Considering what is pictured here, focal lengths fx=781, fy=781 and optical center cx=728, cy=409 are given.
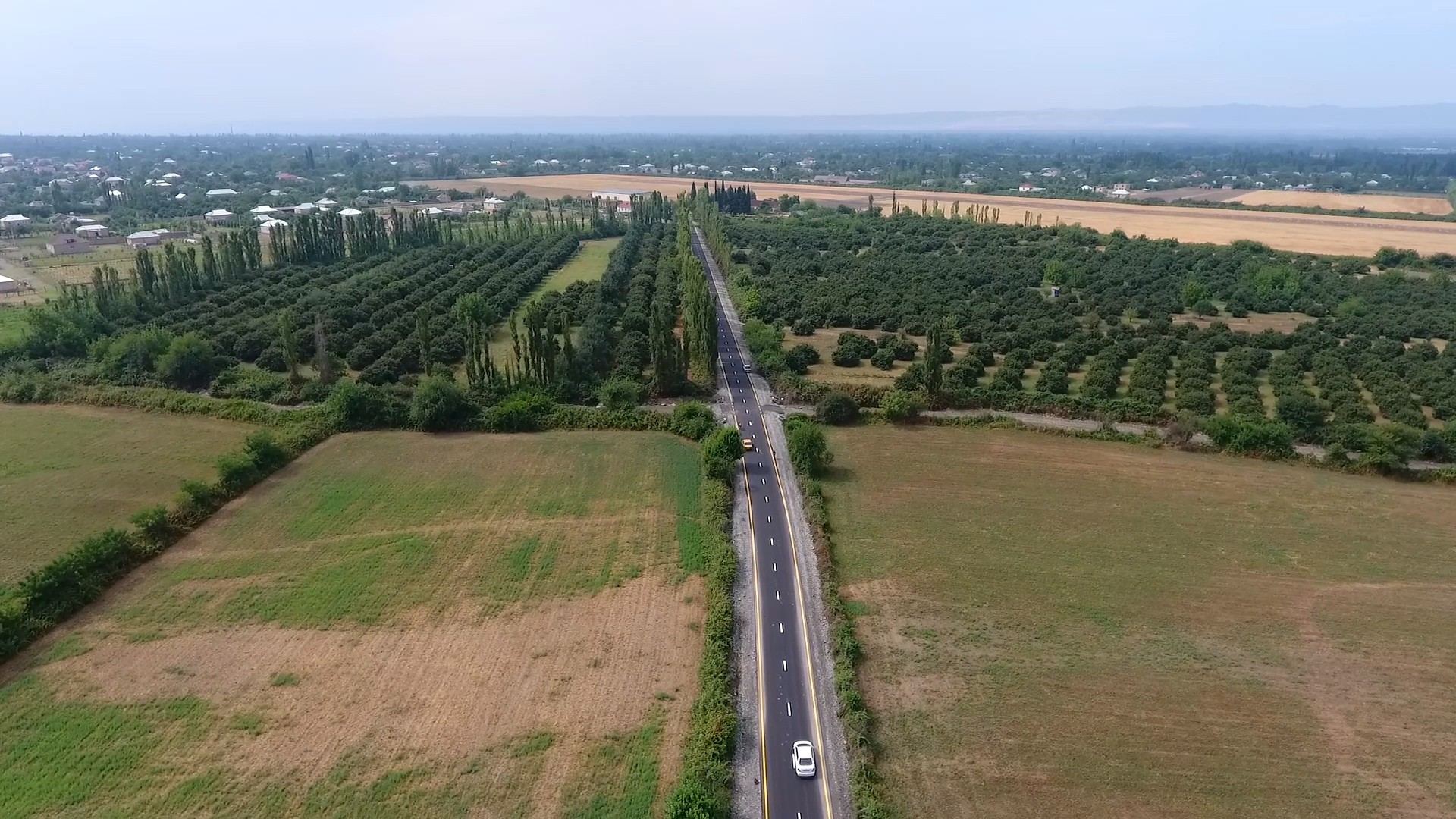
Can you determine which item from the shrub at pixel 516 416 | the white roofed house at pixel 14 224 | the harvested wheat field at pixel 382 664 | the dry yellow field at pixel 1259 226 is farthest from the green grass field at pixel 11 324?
the dry yellow field at pixel 1259 226

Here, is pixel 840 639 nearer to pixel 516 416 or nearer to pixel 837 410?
pixel 837 410

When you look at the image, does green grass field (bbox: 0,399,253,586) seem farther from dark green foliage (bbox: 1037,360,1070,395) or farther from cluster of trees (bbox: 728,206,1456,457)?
dark green foliage (bbox: 1037,360,1070,395)

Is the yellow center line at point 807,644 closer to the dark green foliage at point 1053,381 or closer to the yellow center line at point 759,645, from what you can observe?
the yellow center line at point 759,645

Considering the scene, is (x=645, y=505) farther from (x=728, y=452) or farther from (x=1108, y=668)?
(x=1108, y=668)

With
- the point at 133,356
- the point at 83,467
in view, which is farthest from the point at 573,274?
the point at 83,467

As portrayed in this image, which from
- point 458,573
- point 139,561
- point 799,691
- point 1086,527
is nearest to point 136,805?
point 458,573

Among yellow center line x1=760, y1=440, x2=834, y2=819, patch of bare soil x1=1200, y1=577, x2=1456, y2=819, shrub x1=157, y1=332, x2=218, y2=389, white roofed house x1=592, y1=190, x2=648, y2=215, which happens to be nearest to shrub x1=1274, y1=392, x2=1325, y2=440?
patch of bare soil x1=1200, y1=577, x2=1456, y2=819
